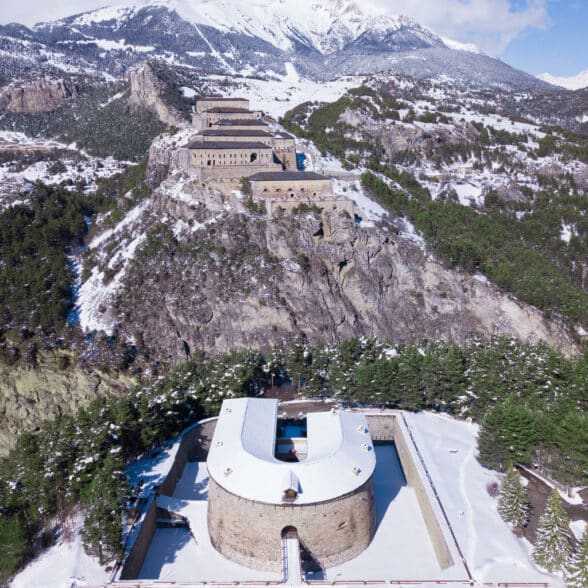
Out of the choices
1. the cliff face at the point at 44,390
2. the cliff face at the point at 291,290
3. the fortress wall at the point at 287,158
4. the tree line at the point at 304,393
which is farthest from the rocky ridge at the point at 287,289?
the fortress wall at the point at 287,158

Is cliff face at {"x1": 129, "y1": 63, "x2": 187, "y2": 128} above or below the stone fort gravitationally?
above

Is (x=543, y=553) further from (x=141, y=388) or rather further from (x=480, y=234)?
(x=480, y=234)

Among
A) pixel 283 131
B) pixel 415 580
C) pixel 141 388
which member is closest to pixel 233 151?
pixel 283 131

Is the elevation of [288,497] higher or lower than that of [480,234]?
lower

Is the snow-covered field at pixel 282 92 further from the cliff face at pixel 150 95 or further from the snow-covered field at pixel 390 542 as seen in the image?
the snow-covered field at pixel 390 542

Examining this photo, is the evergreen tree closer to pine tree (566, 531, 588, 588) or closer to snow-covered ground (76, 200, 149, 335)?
pine tree (566, 531, 588, 588)

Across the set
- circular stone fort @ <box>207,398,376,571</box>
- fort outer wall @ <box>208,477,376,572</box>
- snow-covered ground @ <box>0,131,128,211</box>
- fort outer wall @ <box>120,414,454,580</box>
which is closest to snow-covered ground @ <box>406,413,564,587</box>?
fort outer wall @ <box>120,414,454,580</box>
